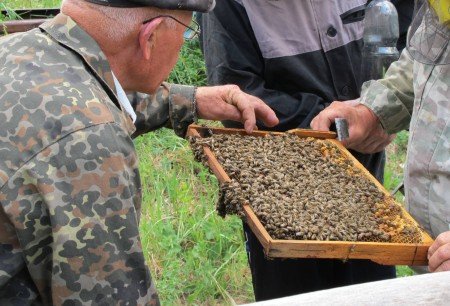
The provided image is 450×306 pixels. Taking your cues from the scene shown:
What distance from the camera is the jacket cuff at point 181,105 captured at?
11.5 ft

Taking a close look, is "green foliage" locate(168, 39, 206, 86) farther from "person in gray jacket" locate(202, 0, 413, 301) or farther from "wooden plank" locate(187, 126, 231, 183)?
"wooden plank" locate(187, 126, 231, 183)

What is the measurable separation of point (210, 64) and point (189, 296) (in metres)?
1.87

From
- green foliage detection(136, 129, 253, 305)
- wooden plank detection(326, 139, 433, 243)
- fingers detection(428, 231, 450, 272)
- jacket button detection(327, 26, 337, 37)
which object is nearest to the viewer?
fingers detection(428, 231, 450, 272)

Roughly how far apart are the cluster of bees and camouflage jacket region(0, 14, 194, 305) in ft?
2.57

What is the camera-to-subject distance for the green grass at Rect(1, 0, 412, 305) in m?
5.07

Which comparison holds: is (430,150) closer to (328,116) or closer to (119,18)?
(328,116)

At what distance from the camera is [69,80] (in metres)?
2.27

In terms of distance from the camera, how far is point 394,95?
11.5 feet

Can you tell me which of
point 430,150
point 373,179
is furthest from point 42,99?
point 373,179

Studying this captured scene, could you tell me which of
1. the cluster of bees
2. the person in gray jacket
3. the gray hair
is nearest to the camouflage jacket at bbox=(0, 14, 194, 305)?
the gray hair

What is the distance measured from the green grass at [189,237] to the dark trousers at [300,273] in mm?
1150

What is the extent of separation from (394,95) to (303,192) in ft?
2.49

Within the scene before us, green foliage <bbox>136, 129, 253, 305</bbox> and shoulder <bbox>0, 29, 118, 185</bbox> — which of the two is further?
green foliage <bbox>136, 129, 253, 305</bbox>

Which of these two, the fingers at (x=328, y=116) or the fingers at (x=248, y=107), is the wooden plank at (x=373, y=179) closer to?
the fingers at (x=328, y=116)
